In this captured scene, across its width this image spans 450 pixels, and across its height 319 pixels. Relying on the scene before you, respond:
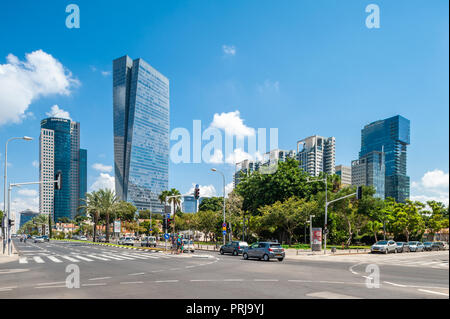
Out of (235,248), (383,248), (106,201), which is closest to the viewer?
(235,248)

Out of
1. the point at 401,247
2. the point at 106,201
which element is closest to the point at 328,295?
the point at 401,247

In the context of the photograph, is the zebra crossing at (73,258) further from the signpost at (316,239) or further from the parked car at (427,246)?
the parked car at (427,246)

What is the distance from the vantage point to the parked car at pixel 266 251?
2848cm

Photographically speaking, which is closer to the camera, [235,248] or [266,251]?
[266,251]

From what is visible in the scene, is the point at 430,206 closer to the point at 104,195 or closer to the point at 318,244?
the point at 318,244

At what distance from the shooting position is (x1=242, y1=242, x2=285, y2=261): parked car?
93.5 feet

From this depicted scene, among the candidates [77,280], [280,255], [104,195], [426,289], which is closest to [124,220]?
[104,195]

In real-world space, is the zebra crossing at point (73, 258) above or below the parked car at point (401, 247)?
above

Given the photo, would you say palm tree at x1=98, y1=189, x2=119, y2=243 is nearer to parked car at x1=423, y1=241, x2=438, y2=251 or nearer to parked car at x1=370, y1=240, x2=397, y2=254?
parked car at x1=370, y1=240, x2=397, y2=254

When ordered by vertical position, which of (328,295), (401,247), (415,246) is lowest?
(415,246)

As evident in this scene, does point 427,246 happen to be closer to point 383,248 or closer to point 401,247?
point 401,247

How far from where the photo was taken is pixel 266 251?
28.9 m

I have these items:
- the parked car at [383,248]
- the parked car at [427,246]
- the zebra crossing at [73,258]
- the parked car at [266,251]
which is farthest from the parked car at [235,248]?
the parked car at [427,246]
